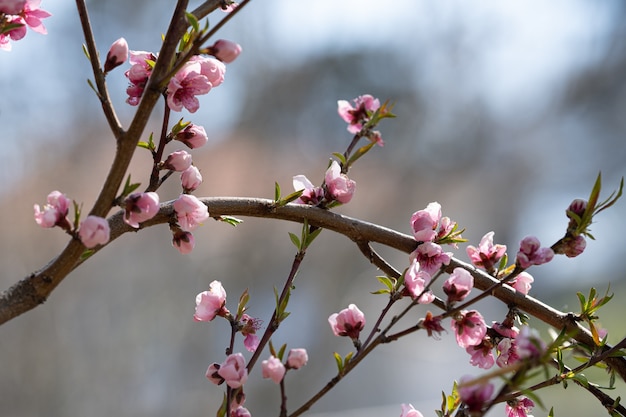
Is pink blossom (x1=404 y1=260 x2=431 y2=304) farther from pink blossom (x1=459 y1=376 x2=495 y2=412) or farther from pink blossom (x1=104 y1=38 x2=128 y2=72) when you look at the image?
pink blossom (x1=104 y1=38 x2=128 y2=72)

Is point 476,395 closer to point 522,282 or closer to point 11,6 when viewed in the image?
point 522,282

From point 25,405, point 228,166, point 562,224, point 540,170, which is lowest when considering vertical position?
point 25,405

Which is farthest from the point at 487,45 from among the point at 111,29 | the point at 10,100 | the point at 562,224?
the point at 10,100

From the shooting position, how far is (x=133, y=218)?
30 centimetres

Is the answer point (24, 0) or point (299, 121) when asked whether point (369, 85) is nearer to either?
point (299, 121)

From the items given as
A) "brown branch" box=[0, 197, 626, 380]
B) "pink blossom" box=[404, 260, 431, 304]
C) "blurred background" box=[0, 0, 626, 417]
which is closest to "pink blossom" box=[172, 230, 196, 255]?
"brown branch" box=[0, 197, 626, 380]

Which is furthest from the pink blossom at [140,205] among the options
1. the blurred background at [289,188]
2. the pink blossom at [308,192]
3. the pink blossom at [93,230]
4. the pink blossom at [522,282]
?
the blurred background at [289,188]

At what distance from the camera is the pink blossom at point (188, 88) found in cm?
34

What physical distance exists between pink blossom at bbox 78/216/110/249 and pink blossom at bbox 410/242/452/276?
18 centimetres

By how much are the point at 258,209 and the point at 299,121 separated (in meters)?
2.26

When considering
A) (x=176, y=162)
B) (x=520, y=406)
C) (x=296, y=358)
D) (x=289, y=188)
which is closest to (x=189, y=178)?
(x=176, y=162)

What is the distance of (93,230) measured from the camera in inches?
10.8

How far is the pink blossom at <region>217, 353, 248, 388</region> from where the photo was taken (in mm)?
318

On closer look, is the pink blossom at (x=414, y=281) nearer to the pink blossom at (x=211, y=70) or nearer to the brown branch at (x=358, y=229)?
the brown branch at (x=358, y=229)
